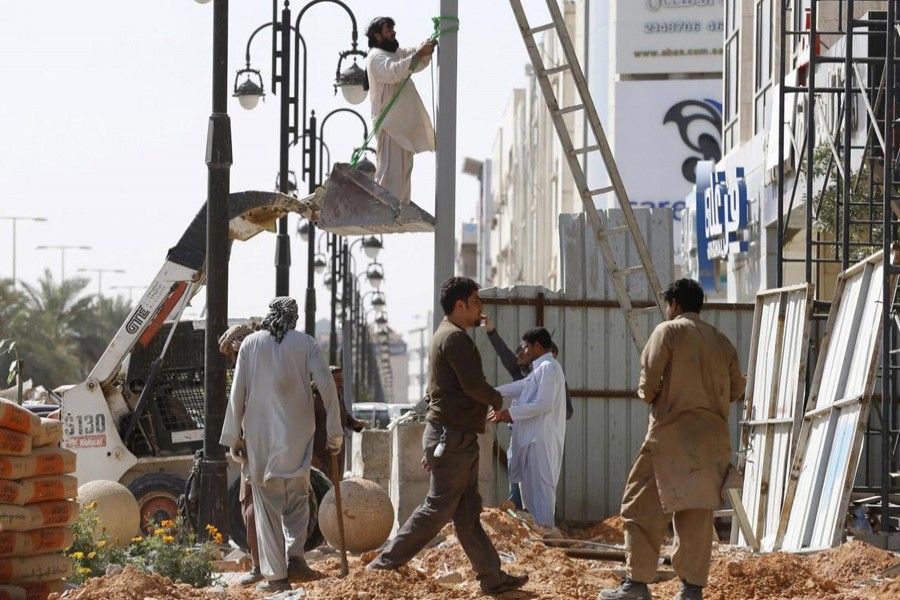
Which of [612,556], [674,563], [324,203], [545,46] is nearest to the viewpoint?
[674,563]

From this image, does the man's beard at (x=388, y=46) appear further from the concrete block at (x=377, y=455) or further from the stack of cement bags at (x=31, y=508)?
the stack of cement bags at (x=31, y=508)

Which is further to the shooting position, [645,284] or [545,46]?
[545,46]

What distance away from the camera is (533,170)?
3027 inches

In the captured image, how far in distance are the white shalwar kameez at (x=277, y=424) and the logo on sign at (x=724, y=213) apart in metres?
16.5

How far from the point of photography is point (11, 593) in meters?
9.95

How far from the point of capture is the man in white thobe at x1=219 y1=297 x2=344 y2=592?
10703mm

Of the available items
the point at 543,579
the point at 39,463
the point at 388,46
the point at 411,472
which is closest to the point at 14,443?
the point at 39,463

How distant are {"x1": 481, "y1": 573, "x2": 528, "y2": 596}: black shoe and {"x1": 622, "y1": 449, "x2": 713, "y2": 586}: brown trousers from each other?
88 centimetres

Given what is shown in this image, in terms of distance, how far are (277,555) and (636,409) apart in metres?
6.62

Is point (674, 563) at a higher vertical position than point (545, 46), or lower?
lower

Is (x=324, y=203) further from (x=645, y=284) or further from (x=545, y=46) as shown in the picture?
(x=545, y=46)

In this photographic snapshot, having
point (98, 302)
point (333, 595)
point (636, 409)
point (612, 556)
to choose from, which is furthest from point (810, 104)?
point (98, 302)

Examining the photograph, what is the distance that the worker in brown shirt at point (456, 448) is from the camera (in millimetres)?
9984

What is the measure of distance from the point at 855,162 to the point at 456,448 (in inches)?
407
